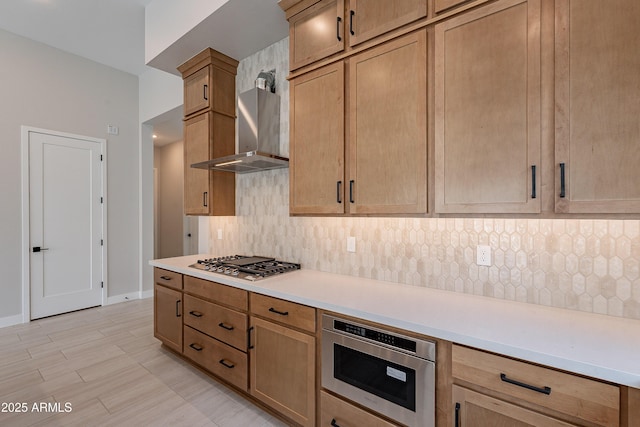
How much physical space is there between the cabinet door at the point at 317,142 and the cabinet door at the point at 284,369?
0.83 meters

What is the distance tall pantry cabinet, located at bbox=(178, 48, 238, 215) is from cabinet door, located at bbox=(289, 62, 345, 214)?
1.13 metres

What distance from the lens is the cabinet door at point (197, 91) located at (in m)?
2.94

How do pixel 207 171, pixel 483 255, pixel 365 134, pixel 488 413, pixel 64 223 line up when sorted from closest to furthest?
pixel 488 413
pixel 483 255
pixel 365 134
pixel 207 171
pixel 64 223

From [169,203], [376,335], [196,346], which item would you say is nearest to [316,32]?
[376,335]

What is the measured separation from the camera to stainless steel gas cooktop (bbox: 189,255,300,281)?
7.22ft

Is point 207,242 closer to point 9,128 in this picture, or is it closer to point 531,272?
point 9,128

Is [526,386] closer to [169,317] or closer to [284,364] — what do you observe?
[284,364]

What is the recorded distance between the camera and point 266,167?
2.76m

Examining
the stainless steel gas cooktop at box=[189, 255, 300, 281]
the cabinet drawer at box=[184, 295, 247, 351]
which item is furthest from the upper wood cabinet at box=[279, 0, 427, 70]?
the cabinet drawer at box=[184, 295, 247, 351]

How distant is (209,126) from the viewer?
2.91 metres

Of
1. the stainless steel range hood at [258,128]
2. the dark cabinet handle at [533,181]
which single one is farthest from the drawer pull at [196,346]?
the dark cabinet handle at [533,181]

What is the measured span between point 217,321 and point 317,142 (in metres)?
1.54

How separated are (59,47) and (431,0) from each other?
15.6 ft

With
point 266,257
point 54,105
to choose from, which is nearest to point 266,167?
point 266,257
